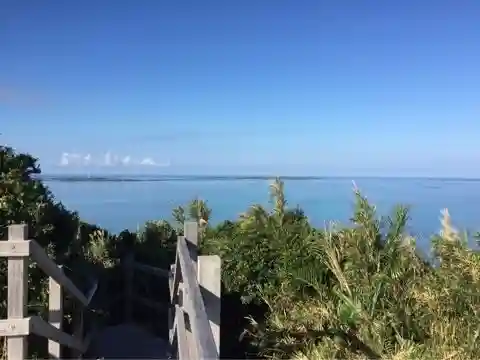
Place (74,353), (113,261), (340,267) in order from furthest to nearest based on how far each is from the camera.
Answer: (113,261) → (340,267) → (74,353)

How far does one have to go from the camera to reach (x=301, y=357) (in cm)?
516

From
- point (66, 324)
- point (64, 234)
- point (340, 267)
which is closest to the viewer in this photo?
point (66, 324)

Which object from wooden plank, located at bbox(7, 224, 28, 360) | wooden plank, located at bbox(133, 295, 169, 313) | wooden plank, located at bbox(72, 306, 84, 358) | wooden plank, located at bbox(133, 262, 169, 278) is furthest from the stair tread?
wooden plank, located at bbox(7, 224, 28, 360)

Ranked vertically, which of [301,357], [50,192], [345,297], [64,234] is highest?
[50,192]

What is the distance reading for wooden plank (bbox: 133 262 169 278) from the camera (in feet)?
22.4

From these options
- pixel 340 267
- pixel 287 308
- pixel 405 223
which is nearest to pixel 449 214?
pixel 405 223

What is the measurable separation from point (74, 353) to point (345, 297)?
282cm

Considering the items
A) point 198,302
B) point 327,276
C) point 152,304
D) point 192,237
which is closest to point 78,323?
point 192,237

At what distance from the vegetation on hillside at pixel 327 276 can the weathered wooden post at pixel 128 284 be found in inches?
6.7

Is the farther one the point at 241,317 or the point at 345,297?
the point at 241,317

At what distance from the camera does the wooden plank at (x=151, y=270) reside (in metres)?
6.84

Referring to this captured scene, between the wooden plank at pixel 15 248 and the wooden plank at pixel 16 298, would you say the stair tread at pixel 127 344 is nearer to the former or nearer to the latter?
the wooden plank at pixel 16 298

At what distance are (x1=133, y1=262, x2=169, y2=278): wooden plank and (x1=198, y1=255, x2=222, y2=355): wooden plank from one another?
4073 millimetres

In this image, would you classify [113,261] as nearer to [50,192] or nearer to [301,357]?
[50,192]
